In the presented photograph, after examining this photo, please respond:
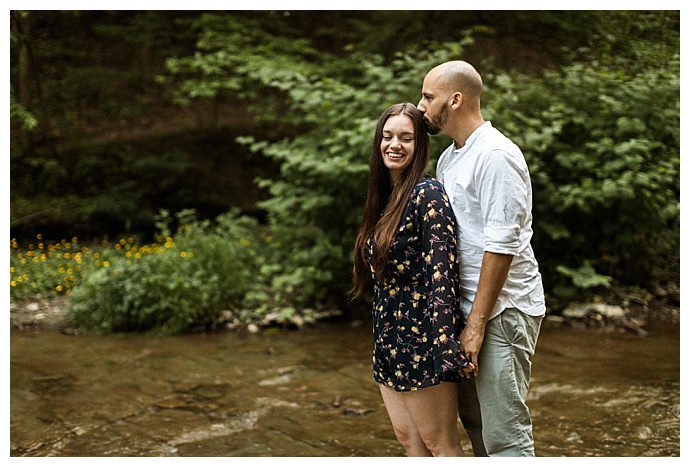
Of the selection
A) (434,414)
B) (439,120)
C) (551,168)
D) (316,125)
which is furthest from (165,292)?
(439,120)

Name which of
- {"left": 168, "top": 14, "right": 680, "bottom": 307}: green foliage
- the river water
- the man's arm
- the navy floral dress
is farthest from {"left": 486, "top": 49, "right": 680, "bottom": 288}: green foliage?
the man's arm

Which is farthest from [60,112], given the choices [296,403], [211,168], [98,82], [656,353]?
[656,353]

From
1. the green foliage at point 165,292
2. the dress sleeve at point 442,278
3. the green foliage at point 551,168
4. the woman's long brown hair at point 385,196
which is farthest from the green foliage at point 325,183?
the dress sleeve at point 442,278

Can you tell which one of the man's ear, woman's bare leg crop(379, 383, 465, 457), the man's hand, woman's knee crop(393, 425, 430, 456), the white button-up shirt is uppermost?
the man's ear

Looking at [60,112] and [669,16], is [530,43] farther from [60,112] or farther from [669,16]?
[60,112]

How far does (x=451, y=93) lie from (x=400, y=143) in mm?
233

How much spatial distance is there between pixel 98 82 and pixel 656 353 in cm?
974

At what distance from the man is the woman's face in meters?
0.08

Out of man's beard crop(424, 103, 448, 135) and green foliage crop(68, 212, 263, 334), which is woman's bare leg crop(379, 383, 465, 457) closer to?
man's beard crop(424, 103, 448, 135)

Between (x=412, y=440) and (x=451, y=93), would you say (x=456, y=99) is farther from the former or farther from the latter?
(x=412, y=440)

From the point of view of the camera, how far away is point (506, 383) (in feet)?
A: 7.72

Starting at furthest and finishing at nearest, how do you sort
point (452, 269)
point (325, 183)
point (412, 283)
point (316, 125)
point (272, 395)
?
point (316, 125) → point (325, 183) → point (272, 395) → point (412, 283) → point (452, 269)

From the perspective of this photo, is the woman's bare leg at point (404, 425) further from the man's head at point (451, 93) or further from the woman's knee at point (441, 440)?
the man's head at point (451, 93)

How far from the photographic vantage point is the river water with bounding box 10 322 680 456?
408 centimetres
